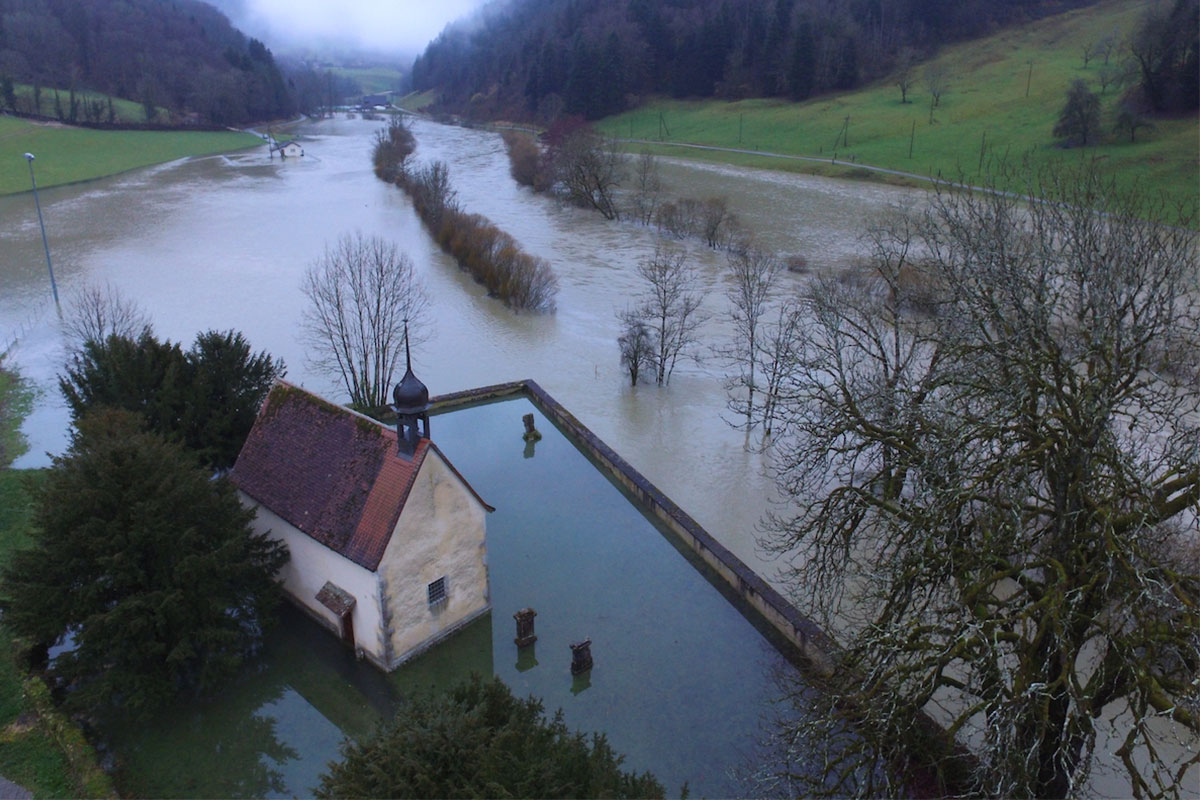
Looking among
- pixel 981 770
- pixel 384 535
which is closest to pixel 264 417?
pixel 384 535

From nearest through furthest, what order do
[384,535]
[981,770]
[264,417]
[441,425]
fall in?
[981,770] < [384,535] < [264,417] < [441,425]

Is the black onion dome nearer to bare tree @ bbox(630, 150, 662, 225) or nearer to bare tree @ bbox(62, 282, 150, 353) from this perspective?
bare tree @ bbox(62, 282, 150, 353)

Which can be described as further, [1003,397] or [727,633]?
[727,633]

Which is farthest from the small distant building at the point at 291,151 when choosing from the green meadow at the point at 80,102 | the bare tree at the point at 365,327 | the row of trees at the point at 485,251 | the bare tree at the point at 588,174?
the bare tree at the point at 365,327

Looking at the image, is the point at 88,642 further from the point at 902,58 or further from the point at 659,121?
the point at 902,58

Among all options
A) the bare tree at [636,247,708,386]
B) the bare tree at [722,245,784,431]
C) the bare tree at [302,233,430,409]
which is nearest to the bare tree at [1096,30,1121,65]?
the bare tree at [722,245,784,431]

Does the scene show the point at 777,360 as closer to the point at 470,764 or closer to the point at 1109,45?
the point at 470,764
